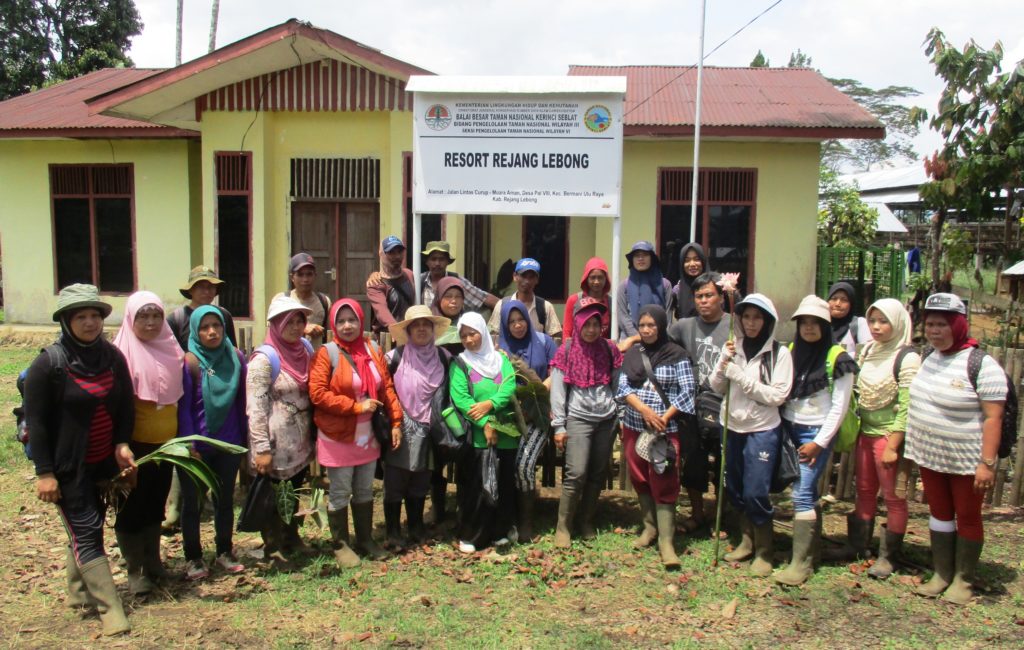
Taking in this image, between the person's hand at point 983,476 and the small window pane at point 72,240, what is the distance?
12.3m

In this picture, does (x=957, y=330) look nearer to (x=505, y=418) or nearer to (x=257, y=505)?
(x=505, y=418)

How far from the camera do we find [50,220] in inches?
489

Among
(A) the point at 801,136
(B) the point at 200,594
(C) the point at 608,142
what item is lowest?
(B) the point at 200,594

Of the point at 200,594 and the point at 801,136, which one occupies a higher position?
the point at 801,136

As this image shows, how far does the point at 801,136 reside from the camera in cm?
1034

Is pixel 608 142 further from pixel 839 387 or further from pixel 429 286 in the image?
pixel 839 387

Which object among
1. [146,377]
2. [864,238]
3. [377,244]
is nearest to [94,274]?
[377,244]

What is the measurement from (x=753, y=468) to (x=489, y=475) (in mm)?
1545

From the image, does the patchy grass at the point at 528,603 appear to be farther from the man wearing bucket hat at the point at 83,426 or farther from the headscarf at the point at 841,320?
the headscarf at the point at 841,320

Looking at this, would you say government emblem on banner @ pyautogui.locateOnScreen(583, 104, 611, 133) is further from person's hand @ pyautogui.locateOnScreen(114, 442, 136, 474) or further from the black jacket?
person's hand @ pyautogui.locateOnScreen(114, 442, 136, 474)

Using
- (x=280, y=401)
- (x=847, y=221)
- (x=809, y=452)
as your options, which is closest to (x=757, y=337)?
(x=809, y=452)

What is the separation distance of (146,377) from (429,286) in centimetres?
248

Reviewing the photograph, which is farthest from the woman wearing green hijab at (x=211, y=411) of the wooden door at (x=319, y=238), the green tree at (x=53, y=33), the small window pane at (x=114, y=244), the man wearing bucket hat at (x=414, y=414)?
the green tree at (x=53, y=33)

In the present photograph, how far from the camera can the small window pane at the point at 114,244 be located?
12.3 m
